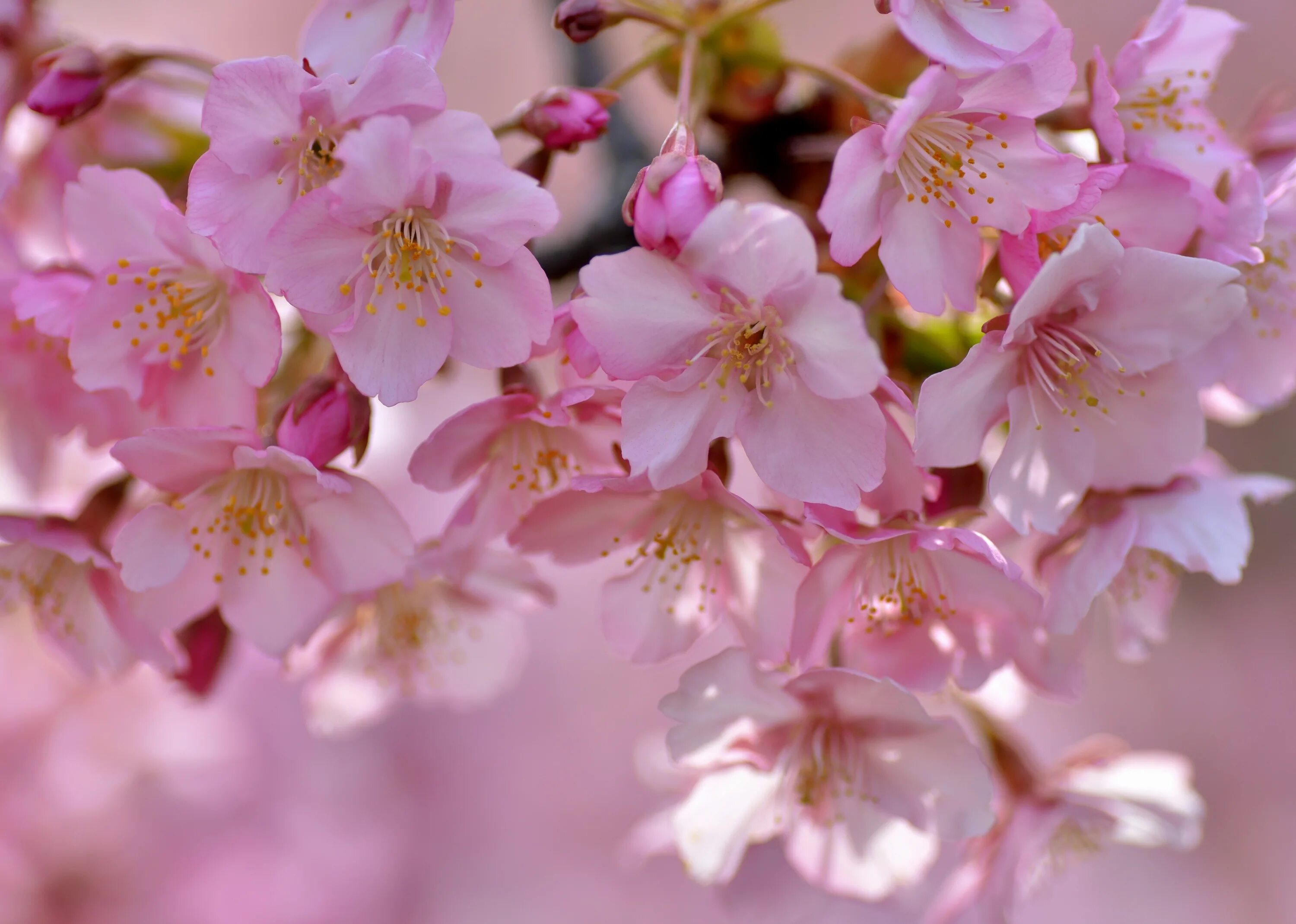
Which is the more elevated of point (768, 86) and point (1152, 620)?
point (768, 86)

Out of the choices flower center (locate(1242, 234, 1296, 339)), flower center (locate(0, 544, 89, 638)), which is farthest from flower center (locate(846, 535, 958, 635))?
flower center (locate(0, 544, 89, 638))

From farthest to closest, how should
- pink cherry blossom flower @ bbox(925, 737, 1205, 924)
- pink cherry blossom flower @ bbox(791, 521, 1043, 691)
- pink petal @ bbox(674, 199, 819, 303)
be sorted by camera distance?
pink cherry blossom flower @ bbox(925, 737, 1205, 924), pink cherry blossom flower @ bbox(791, 521, 1043, 691), pink petal @ bbox(674, 199, 819, 303)

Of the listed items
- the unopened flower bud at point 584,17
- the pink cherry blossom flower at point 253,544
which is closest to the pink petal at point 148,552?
the pink cherry blossom flower at point 253,544

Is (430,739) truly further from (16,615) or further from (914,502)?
(914,502)

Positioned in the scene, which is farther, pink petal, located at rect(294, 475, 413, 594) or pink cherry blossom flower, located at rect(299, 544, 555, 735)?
pink cherry blossom flower, located at rect(299, 544, 555, 735)

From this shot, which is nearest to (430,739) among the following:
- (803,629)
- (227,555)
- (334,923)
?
(334,923)

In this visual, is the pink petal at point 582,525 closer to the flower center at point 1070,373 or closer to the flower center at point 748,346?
the flower center at point 748,346

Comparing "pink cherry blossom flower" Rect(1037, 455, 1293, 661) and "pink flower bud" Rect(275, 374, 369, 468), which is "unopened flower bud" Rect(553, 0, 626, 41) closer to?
"pink flower bud" Rect(275, 374, 369, 468)

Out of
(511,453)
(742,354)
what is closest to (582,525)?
(511,453)
